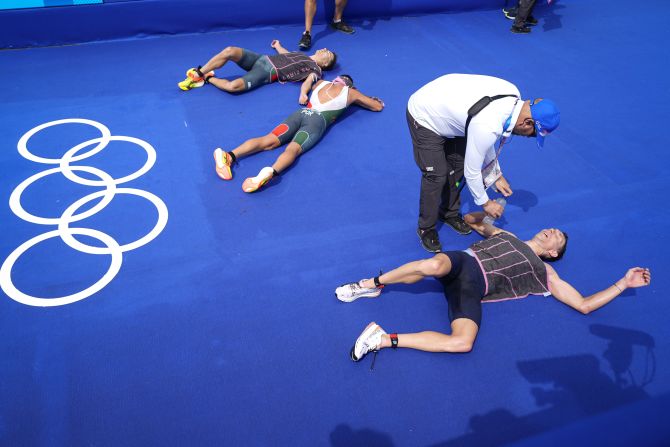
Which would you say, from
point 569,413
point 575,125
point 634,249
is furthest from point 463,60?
point 569,413

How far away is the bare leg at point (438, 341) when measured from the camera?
340 cm

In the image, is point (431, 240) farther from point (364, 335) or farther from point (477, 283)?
point (364, 335)

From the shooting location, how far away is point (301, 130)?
5078 mm

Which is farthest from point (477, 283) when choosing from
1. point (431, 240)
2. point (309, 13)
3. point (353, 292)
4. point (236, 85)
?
point (309, 13)

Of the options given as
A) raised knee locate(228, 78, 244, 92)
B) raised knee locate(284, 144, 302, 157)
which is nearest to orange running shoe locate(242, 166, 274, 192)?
raised knee locate(284, 144, 302, 157)

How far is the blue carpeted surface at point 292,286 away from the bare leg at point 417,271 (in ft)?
0.72

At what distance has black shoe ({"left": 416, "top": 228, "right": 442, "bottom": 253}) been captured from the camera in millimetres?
4207

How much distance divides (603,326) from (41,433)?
4.04m

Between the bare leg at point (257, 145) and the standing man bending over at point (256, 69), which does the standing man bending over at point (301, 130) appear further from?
the standing man bending over at point (256, 69)

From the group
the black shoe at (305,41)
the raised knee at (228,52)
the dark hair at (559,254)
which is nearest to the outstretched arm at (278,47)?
the black shoe at (305,41)

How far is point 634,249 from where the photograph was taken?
174 inches

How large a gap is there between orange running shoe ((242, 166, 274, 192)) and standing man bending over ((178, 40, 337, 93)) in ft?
5.85

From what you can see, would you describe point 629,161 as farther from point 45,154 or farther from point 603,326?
point 45,154

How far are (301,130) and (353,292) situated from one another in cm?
213
